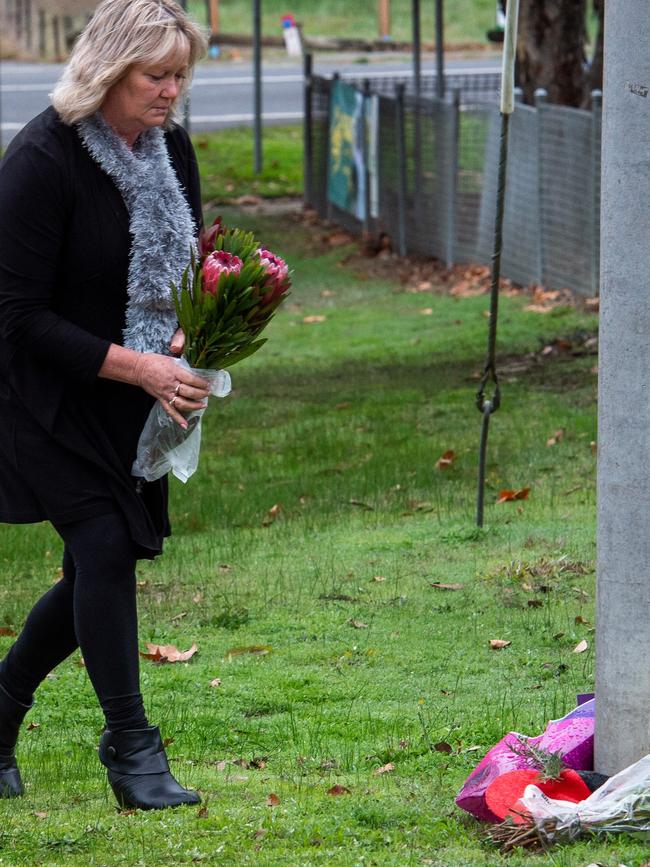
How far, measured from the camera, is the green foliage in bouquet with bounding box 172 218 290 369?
12.3ft

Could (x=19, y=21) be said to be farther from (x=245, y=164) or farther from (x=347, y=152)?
(x=347, y=152)

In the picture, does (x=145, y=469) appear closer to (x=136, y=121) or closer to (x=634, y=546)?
(x=136, y=121)

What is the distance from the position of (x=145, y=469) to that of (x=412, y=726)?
4.04 ft

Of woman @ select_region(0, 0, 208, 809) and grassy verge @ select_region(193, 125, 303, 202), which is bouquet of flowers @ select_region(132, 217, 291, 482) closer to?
woman @ select_region(0, 0, 208, 809)

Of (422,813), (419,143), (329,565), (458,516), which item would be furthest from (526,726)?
(419,143)

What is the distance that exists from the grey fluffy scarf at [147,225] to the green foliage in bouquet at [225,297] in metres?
0.06

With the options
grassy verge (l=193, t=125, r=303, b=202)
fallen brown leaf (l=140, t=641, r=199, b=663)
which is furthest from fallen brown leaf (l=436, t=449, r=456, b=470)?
grassy verge (l=193, t=125, r=303, b=202)

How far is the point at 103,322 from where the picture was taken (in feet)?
12.8

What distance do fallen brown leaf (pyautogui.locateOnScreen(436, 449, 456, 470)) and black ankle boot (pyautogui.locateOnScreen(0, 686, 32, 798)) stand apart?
15.7 feet

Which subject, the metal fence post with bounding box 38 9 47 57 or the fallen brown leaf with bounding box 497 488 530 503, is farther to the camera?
the metal fence post with bounding box 38 9 47 57

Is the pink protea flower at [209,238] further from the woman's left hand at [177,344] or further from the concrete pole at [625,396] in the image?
the concrete pole at [625,396]

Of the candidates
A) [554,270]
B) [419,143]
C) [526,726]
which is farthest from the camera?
[419,143]

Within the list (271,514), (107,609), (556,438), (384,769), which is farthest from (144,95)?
(556,438)

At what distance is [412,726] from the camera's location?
4543 millimetres
